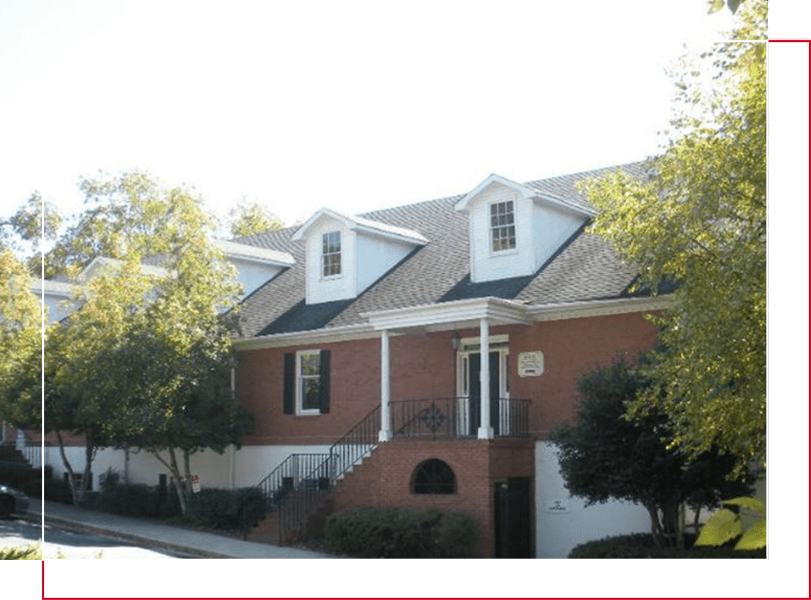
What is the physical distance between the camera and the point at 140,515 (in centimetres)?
1844

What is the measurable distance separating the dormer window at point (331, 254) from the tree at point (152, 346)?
183 cm

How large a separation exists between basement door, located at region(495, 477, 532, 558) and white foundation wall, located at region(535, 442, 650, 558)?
0.58 feet

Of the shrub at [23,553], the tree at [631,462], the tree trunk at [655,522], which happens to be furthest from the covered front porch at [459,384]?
the shrub at [23,553]

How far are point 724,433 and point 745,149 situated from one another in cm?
282

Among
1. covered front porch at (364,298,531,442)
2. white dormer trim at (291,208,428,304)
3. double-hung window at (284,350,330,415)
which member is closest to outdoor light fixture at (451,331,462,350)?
covered front porch at (364,298,531,442)

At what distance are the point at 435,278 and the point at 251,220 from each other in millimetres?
3552

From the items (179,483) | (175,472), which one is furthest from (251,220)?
(179,483)

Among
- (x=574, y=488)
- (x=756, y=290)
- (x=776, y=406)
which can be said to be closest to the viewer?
(x=776, y=406)

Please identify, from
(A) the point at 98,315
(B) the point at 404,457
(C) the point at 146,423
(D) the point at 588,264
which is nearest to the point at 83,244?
(A) the point at 98,315

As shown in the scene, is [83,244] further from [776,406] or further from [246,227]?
[776,406]

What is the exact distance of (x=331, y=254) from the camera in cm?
2162

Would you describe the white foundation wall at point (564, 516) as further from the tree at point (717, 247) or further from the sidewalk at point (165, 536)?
the tree at point (717, 247)

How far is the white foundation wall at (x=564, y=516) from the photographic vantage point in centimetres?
1608

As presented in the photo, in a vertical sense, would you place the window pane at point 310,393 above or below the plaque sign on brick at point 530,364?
below
